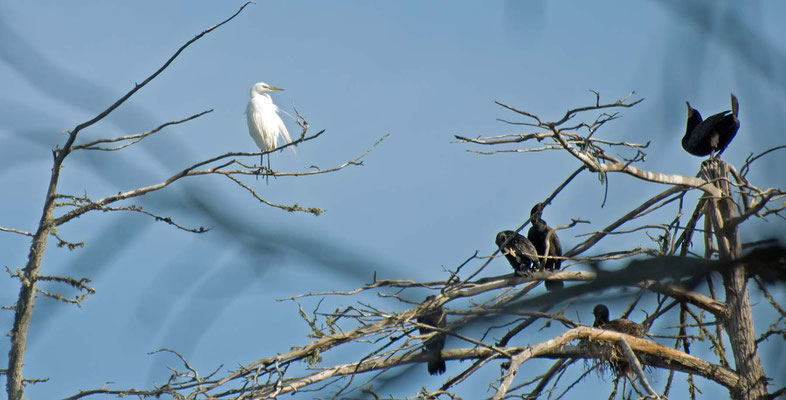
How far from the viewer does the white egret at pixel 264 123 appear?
1248 centimetres

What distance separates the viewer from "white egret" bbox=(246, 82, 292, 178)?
40.9ft

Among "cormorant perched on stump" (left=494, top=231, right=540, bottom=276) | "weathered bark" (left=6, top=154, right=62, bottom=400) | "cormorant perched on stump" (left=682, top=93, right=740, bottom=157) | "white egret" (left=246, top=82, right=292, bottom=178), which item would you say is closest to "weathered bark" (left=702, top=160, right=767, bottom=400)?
"cormorant perched on stump" (left=682, top=93, right=740, bottom=157)

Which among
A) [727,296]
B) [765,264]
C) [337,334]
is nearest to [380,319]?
[337,334]

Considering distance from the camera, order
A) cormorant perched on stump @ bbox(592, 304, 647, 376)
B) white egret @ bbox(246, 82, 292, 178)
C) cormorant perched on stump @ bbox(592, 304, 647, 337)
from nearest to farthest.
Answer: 1. cormorant perched on stump @ bbox(592, 304, 647, 376)
2. cormorant perched on stump @ bbox(592, 304, 647, 337)
3. white egret @ bbox(246, 82, 292, 178)

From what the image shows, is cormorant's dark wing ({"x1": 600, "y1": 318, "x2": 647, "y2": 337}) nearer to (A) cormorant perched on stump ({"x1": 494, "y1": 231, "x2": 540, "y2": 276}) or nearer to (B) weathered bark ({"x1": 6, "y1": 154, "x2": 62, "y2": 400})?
(A) cormorant perched on stump ({"x1": 494, "y1": 231, "x2": 540, "y2": 276})

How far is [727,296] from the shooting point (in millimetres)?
5883

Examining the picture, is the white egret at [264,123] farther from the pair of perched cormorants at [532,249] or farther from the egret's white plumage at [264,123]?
the pair of perched cormorants at [532,249]

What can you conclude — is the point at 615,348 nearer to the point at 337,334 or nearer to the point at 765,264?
the point at 337,334

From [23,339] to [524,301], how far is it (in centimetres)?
622

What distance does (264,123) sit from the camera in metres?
12.6

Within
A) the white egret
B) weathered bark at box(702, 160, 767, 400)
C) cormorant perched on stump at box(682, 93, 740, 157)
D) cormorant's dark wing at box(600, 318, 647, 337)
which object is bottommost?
weathered bark at box(702, 160, 767, 400)

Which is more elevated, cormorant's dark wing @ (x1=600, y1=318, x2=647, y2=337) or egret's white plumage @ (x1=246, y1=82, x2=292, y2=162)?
egret's white plumage @ (x1=246, y1=82, x2=292, y2=162)

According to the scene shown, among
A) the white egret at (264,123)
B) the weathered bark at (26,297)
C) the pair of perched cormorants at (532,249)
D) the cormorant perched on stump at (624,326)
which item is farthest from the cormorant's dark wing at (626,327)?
the white egret at (264,123)

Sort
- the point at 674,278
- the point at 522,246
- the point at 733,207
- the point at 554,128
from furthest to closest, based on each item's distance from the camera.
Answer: the point at 522,246, the point at 733,207, the point at 554,128, the point at 674,278
